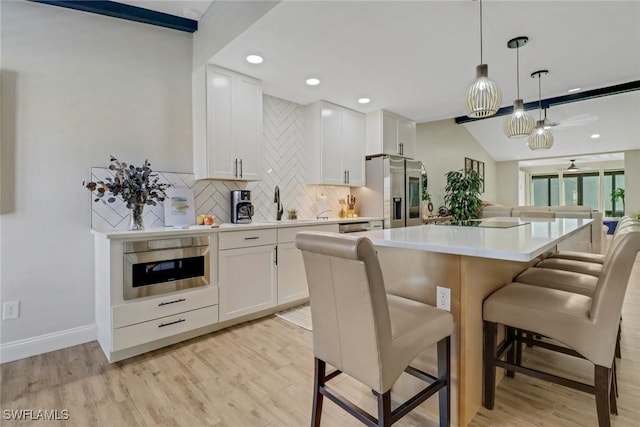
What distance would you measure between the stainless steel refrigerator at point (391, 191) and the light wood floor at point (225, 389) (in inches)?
93.7

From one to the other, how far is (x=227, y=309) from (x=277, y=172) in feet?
5.85

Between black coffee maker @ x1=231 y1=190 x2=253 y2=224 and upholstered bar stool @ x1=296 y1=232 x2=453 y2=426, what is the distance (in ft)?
6.67

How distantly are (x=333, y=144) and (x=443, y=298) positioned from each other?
115 inches

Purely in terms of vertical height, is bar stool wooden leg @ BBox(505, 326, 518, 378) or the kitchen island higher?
the kitchen island

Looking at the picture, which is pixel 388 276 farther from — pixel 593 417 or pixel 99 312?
pixel 99 312

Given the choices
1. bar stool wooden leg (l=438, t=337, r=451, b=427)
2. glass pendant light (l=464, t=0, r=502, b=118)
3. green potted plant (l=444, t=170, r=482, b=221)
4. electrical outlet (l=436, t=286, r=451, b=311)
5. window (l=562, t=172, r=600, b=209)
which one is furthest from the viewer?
window (l=562, t=172, r=600, b=209)

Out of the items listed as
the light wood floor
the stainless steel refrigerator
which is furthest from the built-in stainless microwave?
the stainless steel refrigerator

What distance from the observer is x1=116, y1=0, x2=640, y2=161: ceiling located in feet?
7.18

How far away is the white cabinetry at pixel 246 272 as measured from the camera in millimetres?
2775

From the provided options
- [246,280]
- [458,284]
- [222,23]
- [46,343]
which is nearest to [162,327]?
[246,280]

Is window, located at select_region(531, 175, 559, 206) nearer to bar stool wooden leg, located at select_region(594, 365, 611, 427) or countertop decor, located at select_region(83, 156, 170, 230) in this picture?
bar stool wooden leg, located at select_region(594, 365, 611, 427)

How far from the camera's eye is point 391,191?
435 centimetres

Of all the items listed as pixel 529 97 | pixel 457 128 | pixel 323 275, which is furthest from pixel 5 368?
pixel 457 128

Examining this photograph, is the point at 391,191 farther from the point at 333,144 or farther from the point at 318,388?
the point at 318,388
